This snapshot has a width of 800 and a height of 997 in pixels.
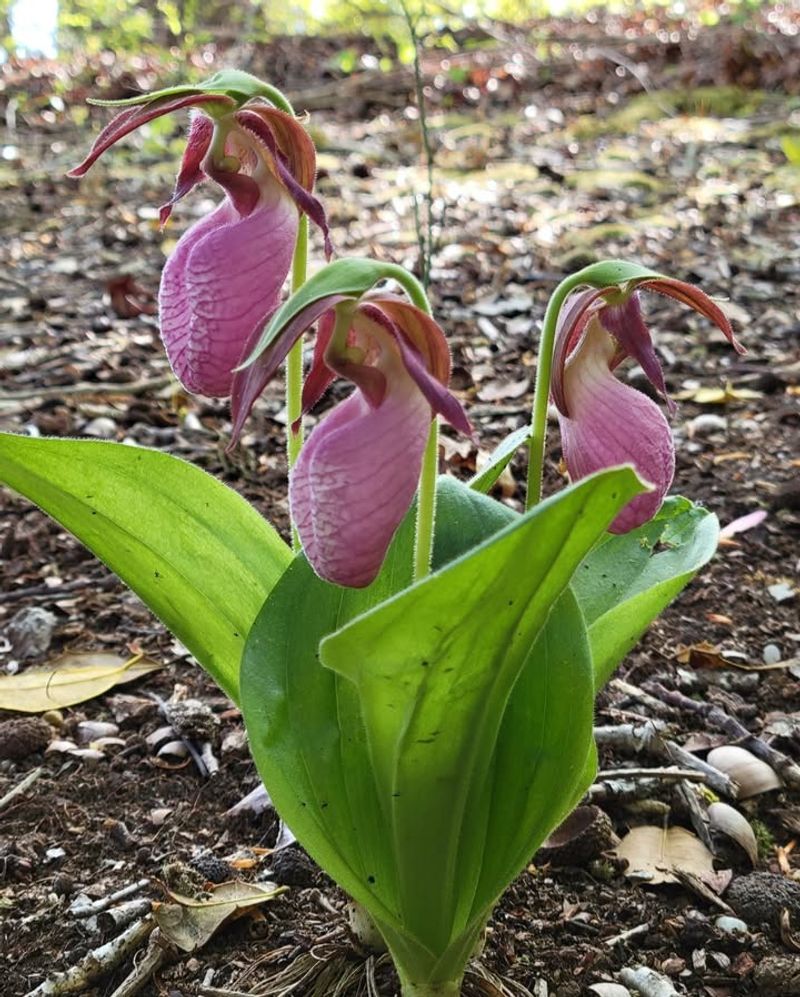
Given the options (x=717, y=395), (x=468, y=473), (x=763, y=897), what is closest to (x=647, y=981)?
(x=763, y=897)

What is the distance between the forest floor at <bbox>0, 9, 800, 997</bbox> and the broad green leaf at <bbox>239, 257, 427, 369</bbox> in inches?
26.0

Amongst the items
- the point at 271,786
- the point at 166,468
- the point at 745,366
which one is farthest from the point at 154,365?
the point at 271,786

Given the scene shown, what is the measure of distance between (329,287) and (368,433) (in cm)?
11

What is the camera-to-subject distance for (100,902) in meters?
1.13

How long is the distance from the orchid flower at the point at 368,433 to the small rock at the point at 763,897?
24.7 inches

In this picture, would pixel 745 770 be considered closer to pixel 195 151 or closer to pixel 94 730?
pixel 94 730

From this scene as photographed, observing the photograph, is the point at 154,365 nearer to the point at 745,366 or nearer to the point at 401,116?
the point at 745,366

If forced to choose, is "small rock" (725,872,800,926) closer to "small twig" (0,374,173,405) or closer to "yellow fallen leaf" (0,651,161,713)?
"yellow fallen leaf" (0,651,161,713)

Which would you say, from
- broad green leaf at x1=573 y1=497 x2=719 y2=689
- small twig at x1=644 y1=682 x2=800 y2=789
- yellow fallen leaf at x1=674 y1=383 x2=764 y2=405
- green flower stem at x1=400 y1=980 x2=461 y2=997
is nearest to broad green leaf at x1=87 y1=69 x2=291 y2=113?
broad green leaf at x1=573 y1=497 x2=719 y2=689

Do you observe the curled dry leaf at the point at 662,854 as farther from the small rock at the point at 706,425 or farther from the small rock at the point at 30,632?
the small rock at the point at 706,425

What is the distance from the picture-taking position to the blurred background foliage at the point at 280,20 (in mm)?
6746

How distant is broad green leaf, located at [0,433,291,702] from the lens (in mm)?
901

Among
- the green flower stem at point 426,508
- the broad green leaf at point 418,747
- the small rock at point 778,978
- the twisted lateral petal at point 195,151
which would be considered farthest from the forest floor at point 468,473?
the twisted lateral petal at point 195,151

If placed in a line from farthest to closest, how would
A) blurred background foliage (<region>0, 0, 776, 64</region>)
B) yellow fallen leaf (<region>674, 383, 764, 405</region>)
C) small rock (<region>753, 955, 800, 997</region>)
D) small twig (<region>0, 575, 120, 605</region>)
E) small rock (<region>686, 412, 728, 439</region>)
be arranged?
blurred background foliage (<region>0, 0, 776, 64</region>), yellow fallen leaf (<region>674, 383, 764, 405</region>), small rock (<region>686, 412, 728, 439</region>), small twig (<region>0, 575, 120, 605</region>), small rock (<region>753, 955, 800, 997</region>)
